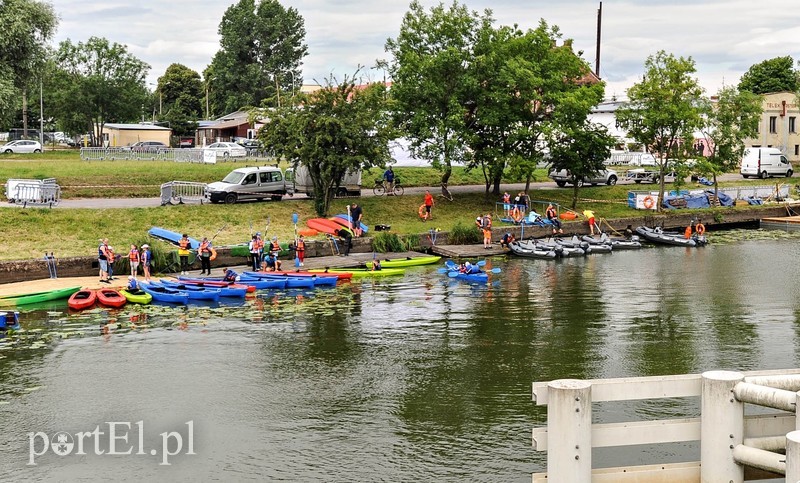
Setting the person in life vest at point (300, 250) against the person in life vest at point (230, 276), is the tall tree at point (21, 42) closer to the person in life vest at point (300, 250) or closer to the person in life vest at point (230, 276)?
the person in life vest at point (300, 250)

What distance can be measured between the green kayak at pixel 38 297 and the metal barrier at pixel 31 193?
12435 millimetres

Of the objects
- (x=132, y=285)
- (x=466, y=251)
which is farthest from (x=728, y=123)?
(x=132, y=285)

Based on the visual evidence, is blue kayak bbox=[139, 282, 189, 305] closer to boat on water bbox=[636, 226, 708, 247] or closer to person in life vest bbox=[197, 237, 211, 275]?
person in life vest bbox=[197, 237, 211, 275]

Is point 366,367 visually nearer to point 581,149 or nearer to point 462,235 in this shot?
point 462,235

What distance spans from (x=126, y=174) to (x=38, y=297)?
75.3ft

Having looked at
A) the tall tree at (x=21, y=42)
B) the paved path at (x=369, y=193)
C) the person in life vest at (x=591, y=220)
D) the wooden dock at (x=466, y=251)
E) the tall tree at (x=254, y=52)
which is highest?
the tall tree at (x=254, y=52)

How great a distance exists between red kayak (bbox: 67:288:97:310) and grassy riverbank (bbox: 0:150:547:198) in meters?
Answer: 18.4

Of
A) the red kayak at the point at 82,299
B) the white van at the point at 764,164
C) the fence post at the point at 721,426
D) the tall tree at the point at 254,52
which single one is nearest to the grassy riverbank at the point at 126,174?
the white van at the point at 764,164

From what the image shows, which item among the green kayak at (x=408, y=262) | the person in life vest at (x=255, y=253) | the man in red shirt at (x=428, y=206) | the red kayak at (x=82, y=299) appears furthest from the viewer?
the man in red shirt at (x=428, y=206)

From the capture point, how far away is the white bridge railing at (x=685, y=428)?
1172 cm

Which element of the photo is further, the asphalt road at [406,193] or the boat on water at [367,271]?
the asphalt road at [406,193]

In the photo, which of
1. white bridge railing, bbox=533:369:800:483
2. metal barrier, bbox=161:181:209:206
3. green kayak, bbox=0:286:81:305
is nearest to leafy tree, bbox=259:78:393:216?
metal barrier, bbox=161:181:209:206

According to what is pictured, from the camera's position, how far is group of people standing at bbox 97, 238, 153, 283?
36156 millimetres

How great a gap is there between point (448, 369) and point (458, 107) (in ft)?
98.5
